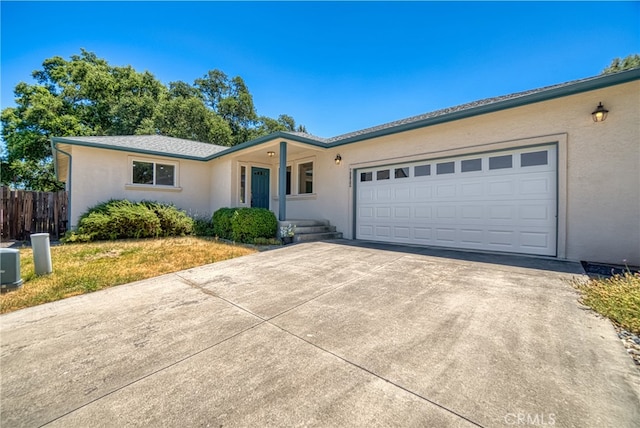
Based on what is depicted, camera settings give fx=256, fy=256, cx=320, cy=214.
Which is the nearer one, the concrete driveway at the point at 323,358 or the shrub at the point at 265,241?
the concrete driveway at the point at 323,358

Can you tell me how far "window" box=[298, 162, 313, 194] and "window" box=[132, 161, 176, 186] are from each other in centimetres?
531

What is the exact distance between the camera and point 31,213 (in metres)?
8.66

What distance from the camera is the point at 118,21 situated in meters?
9.18

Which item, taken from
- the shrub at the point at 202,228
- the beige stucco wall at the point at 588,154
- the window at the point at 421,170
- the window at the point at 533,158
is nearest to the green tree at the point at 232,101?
the shrub at the point at 202,228

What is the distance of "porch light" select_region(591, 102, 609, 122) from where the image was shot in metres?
4.68

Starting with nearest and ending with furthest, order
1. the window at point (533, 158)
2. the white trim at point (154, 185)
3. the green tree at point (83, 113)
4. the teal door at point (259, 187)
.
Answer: the window at point (533, 158) < the white trim at point (154, 185) < the teal door at point (259, 187) < the green tree at point (83, 113)

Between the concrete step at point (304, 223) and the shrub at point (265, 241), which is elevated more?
the concrete step at point (304, 223)

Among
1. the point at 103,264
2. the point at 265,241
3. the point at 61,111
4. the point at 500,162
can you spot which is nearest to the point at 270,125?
the point at 61,111

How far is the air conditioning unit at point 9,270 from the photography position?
3876 mm

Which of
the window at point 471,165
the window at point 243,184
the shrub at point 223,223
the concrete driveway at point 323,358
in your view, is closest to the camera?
the concrete driveway at point 323,358

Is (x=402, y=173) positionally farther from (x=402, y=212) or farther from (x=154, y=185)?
(x=154, y=185)

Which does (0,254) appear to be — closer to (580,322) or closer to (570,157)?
(580,322)

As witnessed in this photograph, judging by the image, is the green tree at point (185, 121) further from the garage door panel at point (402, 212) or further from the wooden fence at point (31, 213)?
the garage door panel at point (402, 212)

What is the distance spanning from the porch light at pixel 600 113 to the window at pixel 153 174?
1267 centimetres
